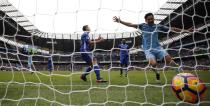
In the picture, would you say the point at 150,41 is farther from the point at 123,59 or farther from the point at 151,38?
the point at 123,59

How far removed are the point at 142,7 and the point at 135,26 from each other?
91cm

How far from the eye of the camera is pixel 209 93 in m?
4.66

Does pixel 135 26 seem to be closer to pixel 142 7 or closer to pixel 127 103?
pixel 142 7

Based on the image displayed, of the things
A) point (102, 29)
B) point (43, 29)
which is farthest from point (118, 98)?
point (43, 29)

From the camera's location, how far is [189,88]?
3564 millimetres

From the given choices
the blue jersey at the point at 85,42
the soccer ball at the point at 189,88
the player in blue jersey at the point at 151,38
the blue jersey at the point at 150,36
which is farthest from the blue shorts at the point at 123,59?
the soccer ball at the point at 189,88

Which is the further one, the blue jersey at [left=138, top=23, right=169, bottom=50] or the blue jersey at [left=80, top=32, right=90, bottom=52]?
the blue jersey at [left=80, top=32, right=90, bottom=52]

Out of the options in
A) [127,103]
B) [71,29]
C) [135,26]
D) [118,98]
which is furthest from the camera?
[135,26]

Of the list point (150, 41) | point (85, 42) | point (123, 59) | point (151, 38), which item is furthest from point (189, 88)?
→ point (123, 59)

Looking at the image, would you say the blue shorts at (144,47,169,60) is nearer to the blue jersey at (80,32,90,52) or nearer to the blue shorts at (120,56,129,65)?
the blue jersey at (80,32,90,52)

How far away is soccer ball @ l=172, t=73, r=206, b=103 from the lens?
3.52 m

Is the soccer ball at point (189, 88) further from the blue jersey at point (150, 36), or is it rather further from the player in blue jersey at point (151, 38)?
the blue jersey at point (150, 36)

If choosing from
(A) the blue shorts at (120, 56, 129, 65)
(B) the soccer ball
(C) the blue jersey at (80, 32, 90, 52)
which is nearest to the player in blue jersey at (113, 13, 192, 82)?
(C) the blue jersey at (80, 32, 90, 52)

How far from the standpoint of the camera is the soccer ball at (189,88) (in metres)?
3.52
